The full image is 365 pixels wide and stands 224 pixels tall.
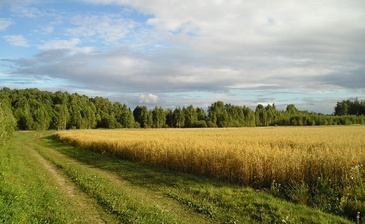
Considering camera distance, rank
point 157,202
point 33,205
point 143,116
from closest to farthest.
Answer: point 33,205, point 157,202, point 143,116

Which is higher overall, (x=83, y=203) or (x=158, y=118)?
(x=158, y=118)

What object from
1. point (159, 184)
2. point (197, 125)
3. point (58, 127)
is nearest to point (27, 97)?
point (58, 127)

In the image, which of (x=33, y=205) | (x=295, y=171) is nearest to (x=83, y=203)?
(x=33, y=205)

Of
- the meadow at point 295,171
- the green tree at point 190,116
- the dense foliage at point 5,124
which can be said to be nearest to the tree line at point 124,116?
the green tree at point 190,116

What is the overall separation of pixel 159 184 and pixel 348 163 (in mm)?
8440

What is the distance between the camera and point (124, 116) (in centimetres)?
12688

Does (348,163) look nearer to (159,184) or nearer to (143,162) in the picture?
(159,184)

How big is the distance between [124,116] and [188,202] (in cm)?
11760

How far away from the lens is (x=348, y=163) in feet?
40.3

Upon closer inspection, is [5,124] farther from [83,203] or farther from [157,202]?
[157,202]

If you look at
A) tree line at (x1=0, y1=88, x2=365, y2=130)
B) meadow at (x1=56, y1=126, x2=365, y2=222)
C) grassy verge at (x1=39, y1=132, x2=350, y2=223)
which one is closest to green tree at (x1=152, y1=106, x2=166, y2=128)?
tree line at (x1=0, y1=88, x2=365, y2=130)

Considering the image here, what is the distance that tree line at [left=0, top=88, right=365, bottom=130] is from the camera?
117 m

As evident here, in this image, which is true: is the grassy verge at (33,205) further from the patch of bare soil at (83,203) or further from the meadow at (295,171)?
the meadow at (295,171)

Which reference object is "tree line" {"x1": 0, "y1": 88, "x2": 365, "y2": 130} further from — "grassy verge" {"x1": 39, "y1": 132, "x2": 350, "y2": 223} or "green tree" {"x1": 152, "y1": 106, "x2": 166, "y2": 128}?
"grassy verge" {"x1": 39, "y1": 132, "x2": 350, "y2": 223}
